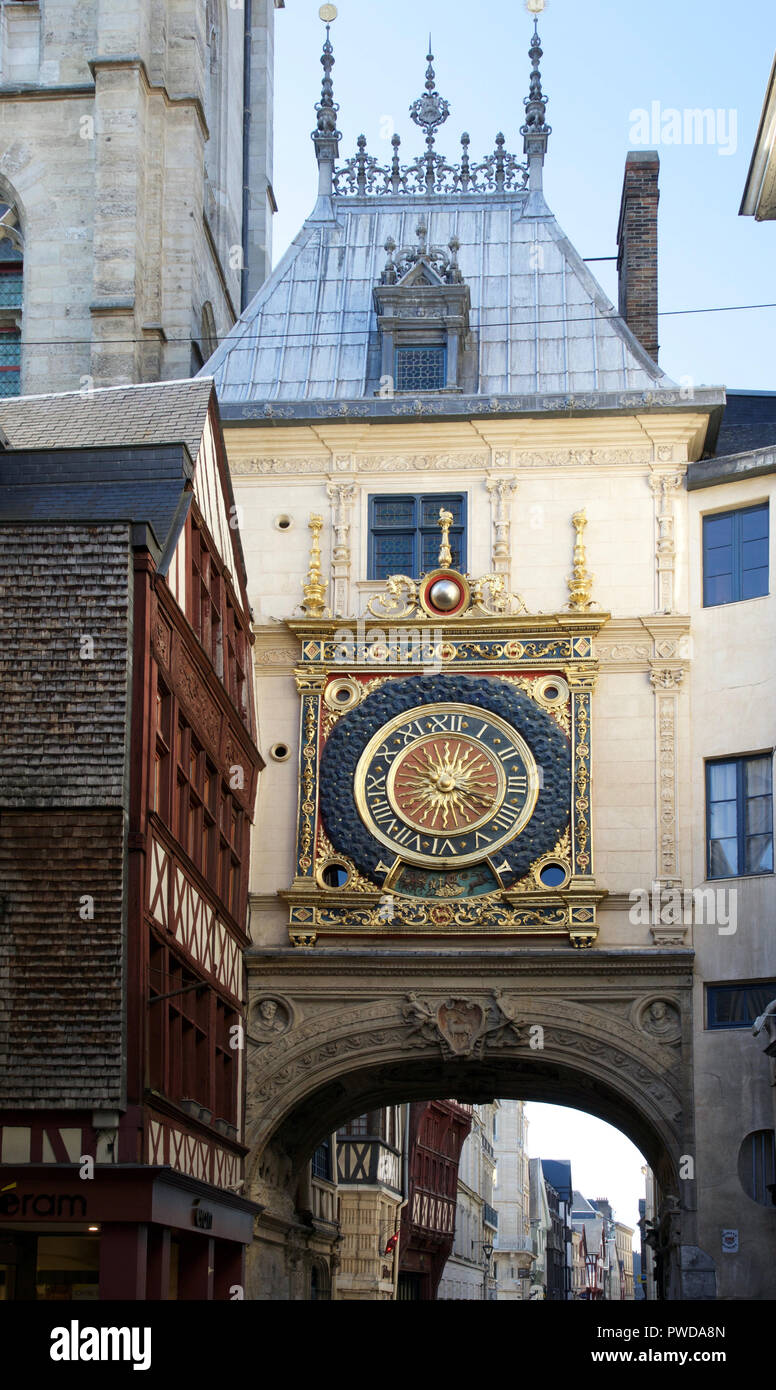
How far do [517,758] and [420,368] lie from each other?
6.39m

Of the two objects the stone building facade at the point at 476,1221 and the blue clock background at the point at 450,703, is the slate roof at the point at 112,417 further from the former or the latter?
the stone building facade at the point at 476,1221

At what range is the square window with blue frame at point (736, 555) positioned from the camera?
27047 millimetres

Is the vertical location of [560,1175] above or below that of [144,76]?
below

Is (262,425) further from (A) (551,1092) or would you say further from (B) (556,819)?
(A) (551,1092)

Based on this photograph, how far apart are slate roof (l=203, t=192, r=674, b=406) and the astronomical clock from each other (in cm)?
322

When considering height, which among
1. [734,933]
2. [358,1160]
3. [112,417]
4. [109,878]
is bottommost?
[358,1160]

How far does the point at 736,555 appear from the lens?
89.5 ft

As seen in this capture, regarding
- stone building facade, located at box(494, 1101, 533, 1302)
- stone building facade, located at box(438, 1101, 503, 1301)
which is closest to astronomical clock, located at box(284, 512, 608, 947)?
stone building facade, located at box(438, 1101, 503, 1301)

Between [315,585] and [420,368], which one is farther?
[420,368]

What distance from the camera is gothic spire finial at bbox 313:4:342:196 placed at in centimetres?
3303

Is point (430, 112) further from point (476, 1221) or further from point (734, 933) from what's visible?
point (476, 1221)
